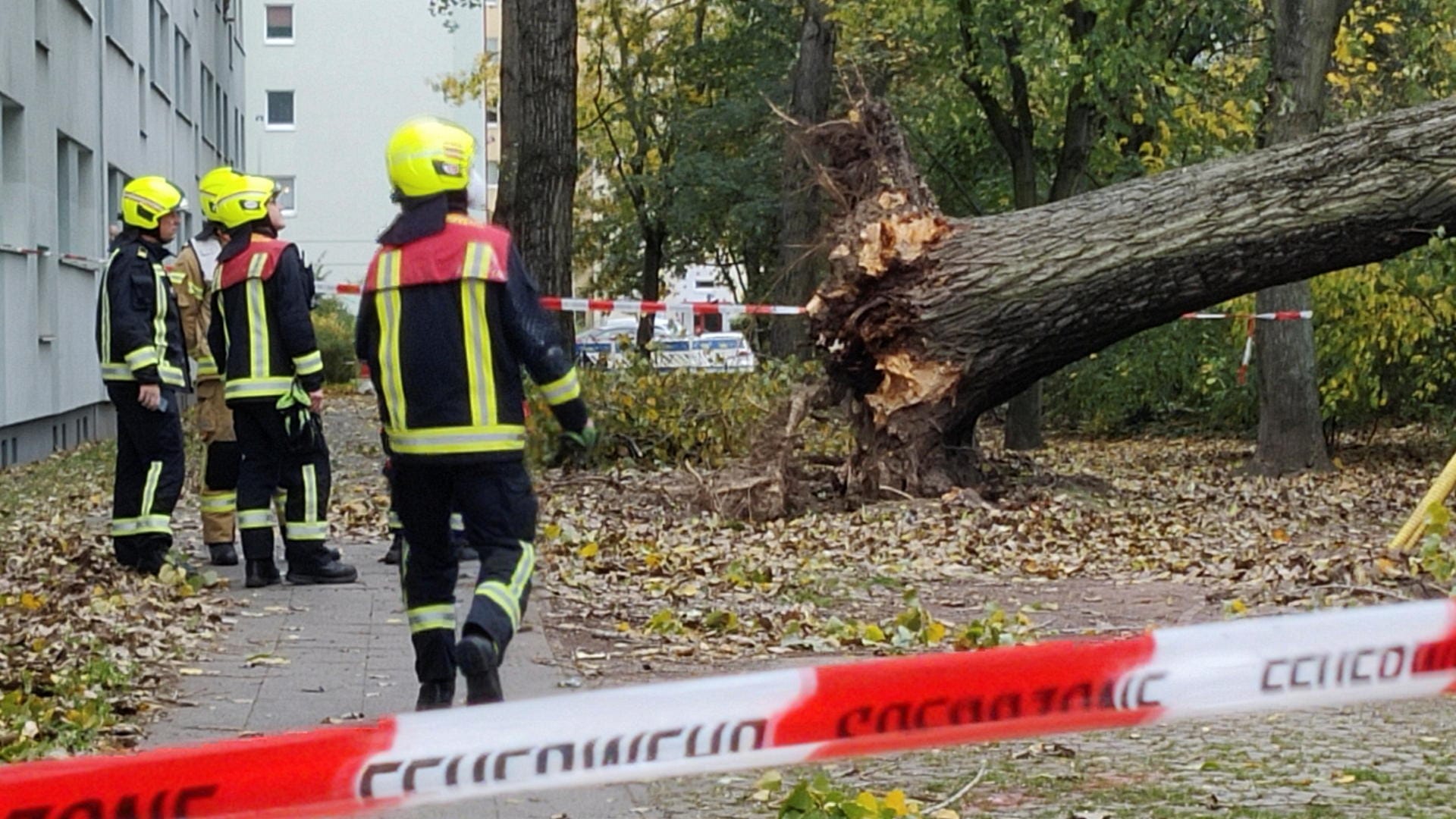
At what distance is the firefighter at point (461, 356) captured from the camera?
5723 millimetres

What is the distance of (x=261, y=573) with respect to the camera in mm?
9266

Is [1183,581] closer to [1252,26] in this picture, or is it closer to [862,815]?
[862,815]

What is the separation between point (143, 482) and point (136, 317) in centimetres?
73

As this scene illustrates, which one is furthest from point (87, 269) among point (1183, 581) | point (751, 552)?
point (1183, 581)

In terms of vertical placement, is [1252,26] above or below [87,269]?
above

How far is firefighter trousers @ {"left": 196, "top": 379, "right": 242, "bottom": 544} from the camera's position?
9.68m

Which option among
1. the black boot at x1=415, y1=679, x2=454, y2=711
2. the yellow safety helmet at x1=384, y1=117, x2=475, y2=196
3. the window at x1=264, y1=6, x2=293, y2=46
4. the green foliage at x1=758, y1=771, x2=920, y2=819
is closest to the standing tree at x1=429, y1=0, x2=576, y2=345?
the black boot at x1=415, y1=679, x2=454, y2=711

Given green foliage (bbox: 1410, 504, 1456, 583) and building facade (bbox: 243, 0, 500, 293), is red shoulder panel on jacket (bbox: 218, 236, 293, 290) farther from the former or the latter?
building facade (bbox: 243, 0, 500, 293)

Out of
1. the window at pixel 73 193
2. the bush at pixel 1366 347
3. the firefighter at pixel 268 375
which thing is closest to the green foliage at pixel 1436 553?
the firefighter at pixel 268 375

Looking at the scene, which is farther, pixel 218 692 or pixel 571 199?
pixel 571 199

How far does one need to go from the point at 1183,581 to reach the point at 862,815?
17.6 ft

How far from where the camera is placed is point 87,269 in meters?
22.2

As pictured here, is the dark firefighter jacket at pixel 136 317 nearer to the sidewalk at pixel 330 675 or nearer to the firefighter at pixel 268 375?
the firefighter at pixel 268 375

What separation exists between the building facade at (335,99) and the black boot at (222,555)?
4961 cm
